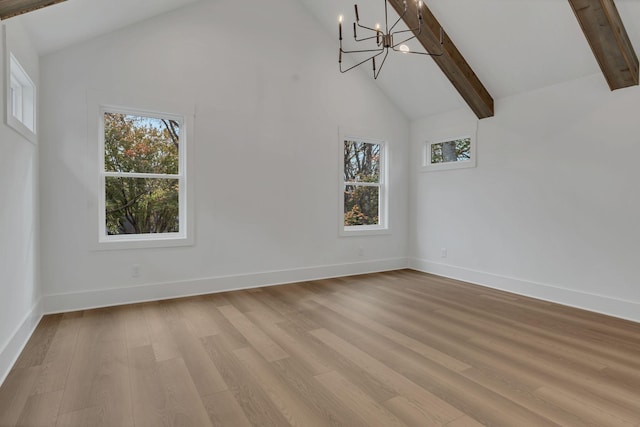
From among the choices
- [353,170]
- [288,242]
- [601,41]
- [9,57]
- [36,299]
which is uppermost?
[601,41]

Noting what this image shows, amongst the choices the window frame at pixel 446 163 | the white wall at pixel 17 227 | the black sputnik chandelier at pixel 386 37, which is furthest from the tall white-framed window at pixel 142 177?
the window frame at pixel 446 163

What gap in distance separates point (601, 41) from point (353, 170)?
10.7 ft

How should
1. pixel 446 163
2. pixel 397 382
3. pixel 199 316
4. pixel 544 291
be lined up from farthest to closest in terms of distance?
pixel 446 163 → pixel 544 291 → pixel 199 316 → pixel 397 382

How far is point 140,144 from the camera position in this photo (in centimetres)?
404

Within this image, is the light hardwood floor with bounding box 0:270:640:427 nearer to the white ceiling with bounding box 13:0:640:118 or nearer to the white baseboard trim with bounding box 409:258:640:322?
the white baseboard trim with bounding box 409:258:640:322

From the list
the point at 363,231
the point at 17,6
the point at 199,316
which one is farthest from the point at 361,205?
the point at 17,6

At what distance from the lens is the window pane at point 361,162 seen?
5582 millimetres

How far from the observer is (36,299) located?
3287mm

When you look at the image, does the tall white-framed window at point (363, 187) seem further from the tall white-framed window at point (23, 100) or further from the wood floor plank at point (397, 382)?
the tall white-framed window at point (23, 100)

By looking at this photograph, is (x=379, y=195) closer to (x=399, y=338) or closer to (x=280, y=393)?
(x=399, y=338)

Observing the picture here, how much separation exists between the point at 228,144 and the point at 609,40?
4.00m

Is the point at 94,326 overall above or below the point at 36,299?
below

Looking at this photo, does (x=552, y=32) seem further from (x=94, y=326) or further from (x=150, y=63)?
(x=94, y=326)

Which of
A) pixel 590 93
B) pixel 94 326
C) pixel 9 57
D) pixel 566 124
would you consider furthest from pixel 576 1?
pixel 94 326
